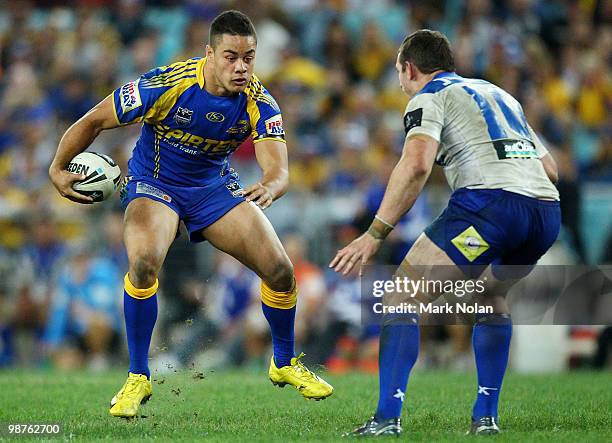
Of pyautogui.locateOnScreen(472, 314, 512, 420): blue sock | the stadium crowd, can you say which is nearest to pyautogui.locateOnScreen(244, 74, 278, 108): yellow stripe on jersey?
pyautogui.locateOnScreen(472, 314, 512, 420): blue sock

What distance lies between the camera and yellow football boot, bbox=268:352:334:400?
7.78 m

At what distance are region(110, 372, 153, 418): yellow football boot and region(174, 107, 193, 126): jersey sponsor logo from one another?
6.05 ft

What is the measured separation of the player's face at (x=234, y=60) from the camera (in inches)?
298

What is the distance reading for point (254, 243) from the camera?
782 centimetres

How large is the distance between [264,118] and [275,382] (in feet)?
6.59

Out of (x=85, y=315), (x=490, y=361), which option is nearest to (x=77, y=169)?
(x=490, y=361)

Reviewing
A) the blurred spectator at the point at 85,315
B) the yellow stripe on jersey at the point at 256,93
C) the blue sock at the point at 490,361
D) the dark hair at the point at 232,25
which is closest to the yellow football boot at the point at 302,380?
the blue sock at the point at 490,361

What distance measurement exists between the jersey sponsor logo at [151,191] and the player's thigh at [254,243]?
388 mm

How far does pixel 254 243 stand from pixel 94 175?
1257 mm

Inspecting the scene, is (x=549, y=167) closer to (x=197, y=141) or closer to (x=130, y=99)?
(x=197, y=141)

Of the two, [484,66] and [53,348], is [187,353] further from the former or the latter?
[484,66]

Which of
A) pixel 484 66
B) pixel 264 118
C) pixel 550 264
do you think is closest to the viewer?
pixel 264 118

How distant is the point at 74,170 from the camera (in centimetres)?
768

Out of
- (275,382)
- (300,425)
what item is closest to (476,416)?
(300,425)
